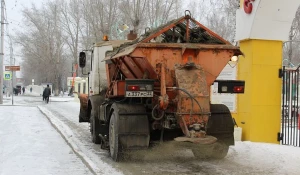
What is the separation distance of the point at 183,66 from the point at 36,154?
153 inches

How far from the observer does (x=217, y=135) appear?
326 inches

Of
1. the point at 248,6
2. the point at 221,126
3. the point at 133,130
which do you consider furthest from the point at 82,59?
the point at 221,126

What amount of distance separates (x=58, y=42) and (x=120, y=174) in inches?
2271

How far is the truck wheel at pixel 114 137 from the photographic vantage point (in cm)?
790

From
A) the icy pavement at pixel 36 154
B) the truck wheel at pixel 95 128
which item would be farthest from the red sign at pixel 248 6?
the icy pavement at pixel 36 154

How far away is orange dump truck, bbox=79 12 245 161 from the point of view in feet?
23.2

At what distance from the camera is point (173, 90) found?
732 centimetres

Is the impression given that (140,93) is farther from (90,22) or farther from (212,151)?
(90,22)

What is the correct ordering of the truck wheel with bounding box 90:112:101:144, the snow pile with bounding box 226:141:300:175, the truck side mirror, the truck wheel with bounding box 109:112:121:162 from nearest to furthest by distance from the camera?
the snow pile with bounding box 226:141:300:175
the truck wheel with bounding box 109:112:121:162
the truck wheel with bounding box 90:112:101:144
the truck side mirror

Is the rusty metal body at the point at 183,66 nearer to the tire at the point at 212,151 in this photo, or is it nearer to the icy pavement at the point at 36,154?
the tire at the point at 212,151

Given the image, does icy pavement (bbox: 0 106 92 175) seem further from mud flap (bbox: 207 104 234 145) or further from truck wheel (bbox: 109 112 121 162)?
mud flap (bbox: 207 104 234 145)

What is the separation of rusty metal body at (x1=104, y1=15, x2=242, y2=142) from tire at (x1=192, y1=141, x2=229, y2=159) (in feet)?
4.54

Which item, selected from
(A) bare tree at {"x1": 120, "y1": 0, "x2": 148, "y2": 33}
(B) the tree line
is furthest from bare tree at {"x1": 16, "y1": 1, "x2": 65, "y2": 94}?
(A) bare tree at {"x1": 120, "y1": 0, "x2": 148, "y2": 33}

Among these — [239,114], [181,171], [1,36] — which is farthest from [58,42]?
[181,171]
